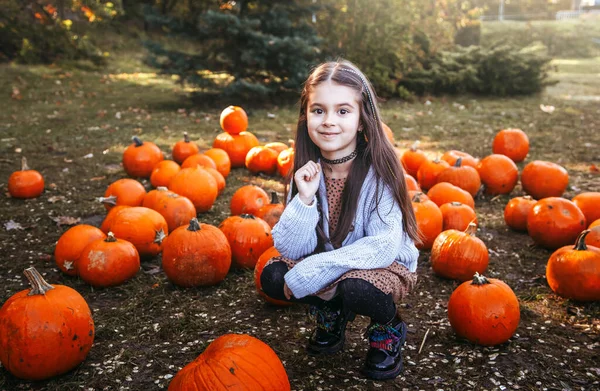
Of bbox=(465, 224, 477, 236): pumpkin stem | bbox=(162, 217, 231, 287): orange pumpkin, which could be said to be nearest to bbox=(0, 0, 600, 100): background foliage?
bbox=(465, 224, 477, 236): pumpkin stem

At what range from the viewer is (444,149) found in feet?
22.6

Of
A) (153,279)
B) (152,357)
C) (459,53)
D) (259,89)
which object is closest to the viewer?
(152,357)

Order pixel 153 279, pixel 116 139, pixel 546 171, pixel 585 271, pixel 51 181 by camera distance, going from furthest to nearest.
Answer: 1. pixel 116 139
2. pixel 51 181
3. pixel 546 171
4. pixel 153 279
5. pixel 585 271

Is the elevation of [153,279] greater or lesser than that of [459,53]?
lesser

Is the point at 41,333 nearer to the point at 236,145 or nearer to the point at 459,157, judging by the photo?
the point at 236,145

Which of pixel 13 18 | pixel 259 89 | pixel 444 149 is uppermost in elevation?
pixel 13 18

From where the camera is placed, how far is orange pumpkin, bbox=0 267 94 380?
240 centimetres

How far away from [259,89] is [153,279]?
19.7 ft

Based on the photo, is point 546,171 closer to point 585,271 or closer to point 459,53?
point 585,271

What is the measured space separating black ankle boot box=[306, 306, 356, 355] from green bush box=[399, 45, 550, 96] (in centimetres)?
929

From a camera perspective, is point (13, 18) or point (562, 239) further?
point (13, 18)

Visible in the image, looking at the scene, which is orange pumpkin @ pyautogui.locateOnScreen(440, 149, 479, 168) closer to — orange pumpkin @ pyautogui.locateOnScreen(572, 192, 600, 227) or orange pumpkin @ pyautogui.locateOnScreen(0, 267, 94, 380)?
orange pumpkin @ pyautogui.locateOnScreen(572, 192, 600, 227)

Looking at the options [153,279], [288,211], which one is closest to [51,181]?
[153,279]

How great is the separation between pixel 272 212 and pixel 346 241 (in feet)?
4.64
